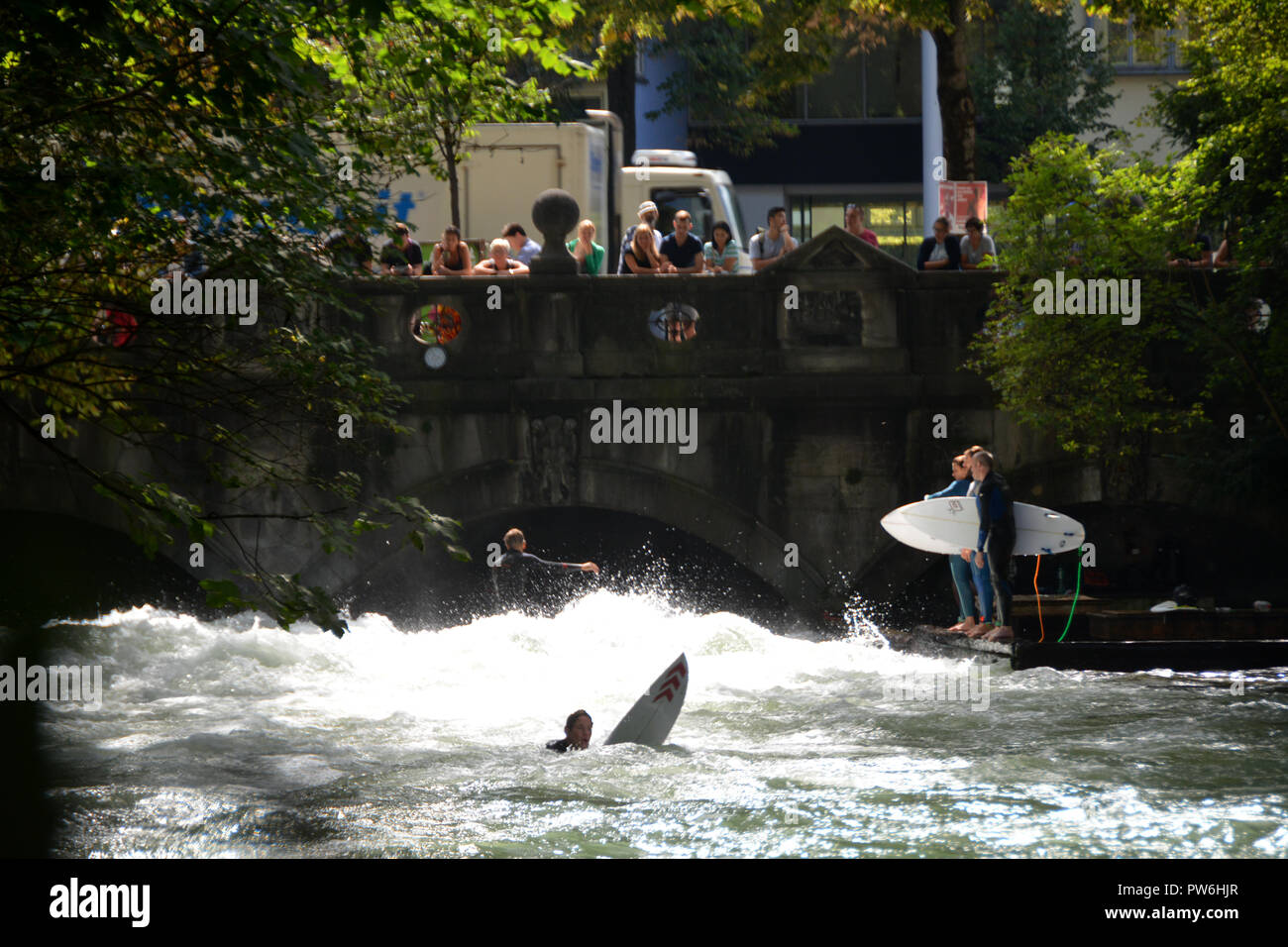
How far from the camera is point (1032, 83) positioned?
3484cm

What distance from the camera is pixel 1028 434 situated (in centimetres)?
1847

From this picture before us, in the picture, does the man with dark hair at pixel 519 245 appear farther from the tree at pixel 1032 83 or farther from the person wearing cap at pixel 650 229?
the tree at pixel 1032 83

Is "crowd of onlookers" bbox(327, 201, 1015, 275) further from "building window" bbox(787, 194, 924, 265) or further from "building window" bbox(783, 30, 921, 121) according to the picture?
"building window" bbox(783, 30, 921, 121)

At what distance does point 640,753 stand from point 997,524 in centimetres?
558

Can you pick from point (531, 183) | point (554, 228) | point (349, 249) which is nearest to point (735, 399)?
point (554, 228)

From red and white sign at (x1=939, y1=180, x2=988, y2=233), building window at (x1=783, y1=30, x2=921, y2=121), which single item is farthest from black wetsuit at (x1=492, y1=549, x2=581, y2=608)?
building window at (x1=783, y1=30, x2=921, y2=121)

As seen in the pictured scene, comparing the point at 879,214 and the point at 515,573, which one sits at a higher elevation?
the point at 879,214

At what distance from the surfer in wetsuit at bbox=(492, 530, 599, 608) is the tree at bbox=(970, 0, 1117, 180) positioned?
18.9 metres

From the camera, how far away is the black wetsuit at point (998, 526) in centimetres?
1645

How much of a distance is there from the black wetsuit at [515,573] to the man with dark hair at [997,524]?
5183mm

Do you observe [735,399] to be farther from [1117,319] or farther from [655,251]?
[1117,319]

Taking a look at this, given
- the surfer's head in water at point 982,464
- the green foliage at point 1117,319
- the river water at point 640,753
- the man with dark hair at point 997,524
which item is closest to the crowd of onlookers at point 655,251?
the green foliage at point 1117,319
